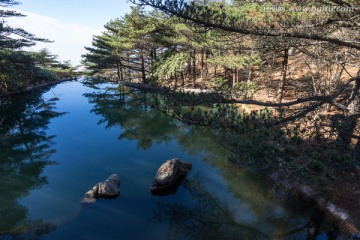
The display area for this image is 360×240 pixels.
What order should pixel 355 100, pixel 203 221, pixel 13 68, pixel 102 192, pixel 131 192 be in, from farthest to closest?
1. pixel 13 68
2. pixel 131 192
3. pixel 102 192
4. pixel 203 221
5. pixel 355 100

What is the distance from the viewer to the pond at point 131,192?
7312mm

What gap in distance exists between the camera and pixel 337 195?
26.1 feet

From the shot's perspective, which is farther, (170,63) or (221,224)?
(170,63)

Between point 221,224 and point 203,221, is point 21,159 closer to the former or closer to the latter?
point 203,221

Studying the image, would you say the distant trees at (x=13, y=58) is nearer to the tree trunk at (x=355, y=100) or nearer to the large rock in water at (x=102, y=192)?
the large rock in water at (x=102, y=192)

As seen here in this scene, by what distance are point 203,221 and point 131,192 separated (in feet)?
9.89

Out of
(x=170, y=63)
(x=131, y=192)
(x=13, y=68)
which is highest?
(x=170, y=63)

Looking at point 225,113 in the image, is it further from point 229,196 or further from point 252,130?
point 229,196

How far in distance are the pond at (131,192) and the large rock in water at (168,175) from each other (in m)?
0.35

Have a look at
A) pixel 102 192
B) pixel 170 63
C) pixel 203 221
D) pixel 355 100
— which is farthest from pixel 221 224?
pixel 170 63

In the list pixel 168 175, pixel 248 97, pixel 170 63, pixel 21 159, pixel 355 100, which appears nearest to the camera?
pixel 355 100

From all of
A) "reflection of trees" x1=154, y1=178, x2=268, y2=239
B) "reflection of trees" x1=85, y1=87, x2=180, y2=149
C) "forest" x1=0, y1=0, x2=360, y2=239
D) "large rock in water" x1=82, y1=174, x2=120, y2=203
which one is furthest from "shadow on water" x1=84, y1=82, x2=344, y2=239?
"reflection of trees" x1=85, y1=87, x2=180, y2=149

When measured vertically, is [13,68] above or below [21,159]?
above

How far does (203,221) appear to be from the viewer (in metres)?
7.71
